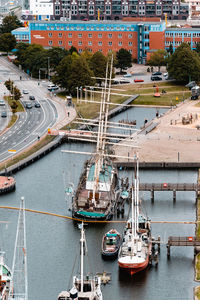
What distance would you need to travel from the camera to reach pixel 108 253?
106m

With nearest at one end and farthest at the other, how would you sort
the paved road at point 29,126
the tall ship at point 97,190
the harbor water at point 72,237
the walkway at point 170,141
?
the harbor water at point 72,237 < the tall ship at point 97,190 < the walkway at point 170,141 < the paved road at point 29,126

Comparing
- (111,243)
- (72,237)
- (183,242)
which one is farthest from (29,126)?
(183,242)

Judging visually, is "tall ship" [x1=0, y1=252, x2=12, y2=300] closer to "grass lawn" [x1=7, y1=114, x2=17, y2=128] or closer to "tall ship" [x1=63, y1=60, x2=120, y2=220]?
"tall ship" [x1=63, y1=60, x2=120, y2=220]

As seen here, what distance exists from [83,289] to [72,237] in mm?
22200

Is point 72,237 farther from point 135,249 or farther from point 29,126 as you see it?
point 29,126

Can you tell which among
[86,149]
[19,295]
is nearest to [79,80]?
[86,149]

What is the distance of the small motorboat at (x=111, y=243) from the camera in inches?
4183

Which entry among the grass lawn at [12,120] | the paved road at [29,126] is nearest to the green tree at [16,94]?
the paved road at [29,126]

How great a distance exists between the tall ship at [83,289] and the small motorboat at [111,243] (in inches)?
456

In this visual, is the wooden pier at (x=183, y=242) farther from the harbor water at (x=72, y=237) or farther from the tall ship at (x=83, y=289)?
the tall ship at (x=83, y=289)

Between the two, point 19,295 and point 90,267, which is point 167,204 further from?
point 19,295

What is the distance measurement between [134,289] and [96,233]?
55.8 ft

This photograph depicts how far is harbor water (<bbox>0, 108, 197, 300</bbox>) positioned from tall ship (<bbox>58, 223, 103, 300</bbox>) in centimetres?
Answer: 498

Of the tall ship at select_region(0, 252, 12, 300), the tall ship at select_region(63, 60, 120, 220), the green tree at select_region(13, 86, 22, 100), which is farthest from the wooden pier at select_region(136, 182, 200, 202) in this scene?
the green tree at select_region(13, 86, 22, 100)
